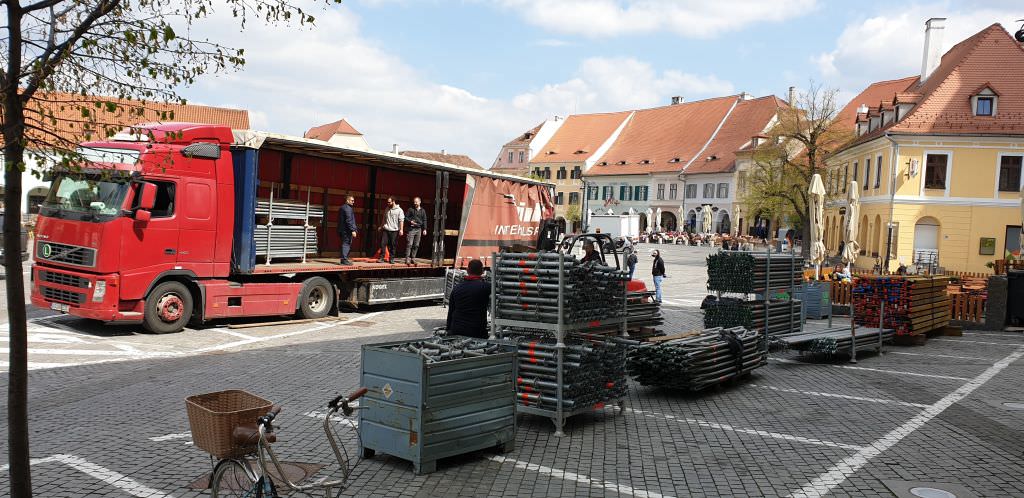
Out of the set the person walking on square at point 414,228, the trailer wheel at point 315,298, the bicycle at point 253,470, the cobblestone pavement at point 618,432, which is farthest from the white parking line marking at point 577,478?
the person walking on square at point 414,228

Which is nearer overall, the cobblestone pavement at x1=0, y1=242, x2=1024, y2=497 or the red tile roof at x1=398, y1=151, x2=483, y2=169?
the cobblestone pavement at x1=0, y1=242, x2=1024, y2=497

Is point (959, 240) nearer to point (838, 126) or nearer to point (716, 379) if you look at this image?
point (838, 126)

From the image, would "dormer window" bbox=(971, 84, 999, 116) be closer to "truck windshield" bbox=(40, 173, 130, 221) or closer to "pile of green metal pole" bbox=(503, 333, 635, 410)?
"pile of green metal pole" bbox=(503, 333, 635, 410)

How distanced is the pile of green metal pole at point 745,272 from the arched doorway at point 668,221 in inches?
2689

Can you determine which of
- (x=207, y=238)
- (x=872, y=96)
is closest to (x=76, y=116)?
(x=207, y=238)

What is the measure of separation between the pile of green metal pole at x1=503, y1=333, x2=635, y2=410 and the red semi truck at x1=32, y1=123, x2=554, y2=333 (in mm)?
6039

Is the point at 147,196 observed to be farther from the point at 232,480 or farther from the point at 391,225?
the point at 232,480

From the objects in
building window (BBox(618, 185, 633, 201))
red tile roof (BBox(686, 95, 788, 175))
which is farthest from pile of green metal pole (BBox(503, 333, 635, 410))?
building window (BBox(618, 185, 633, 201))

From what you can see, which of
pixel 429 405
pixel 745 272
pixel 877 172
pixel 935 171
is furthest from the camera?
pixel 877 172

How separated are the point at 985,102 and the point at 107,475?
4256 cm

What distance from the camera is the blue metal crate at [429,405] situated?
725cm

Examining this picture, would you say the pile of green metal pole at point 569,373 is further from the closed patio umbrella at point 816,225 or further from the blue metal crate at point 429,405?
the closed patio umbrella at point 816,225

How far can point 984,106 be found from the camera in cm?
3903

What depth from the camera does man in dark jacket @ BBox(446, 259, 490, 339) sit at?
959 centimetres
